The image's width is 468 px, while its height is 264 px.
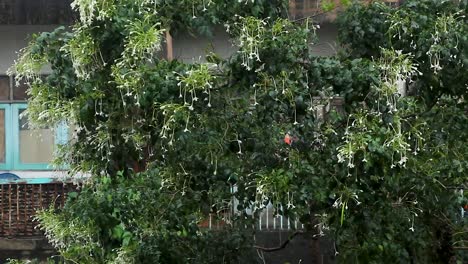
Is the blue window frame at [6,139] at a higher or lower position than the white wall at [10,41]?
lower

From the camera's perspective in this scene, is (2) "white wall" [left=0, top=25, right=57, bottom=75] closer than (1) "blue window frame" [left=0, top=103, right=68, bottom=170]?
Yes

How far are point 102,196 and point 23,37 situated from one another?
1054 centimetres

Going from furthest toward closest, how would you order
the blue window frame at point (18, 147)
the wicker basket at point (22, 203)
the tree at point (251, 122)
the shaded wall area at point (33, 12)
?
the blue window frame at point (18, 147)
the shaded wall area at point (33, 12)
the wicker basket at point (22, 203)
the tree at point (251, 122)

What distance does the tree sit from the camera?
18.4 feet

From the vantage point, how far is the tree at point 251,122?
5598 mm

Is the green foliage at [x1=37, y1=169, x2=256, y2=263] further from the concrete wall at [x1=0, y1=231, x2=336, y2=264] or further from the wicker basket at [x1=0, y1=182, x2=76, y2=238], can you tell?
the wicker basket at [x1=0, y1=182, x2=76, y2=238]

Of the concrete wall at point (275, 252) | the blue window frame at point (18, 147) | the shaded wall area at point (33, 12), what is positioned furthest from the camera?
the blue window frame at point (18, 147)

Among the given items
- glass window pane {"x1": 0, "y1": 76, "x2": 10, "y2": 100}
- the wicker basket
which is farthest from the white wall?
the wicker basket

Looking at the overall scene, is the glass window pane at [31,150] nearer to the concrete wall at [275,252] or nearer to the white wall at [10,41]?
the white wall at [10,41]

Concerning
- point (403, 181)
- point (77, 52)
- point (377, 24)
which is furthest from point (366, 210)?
point (77, 52)

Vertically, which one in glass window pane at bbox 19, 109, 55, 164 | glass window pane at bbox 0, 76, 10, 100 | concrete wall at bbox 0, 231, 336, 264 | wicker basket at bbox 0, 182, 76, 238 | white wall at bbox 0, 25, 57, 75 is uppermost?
white wall at bbox 0, 25, 57, 75

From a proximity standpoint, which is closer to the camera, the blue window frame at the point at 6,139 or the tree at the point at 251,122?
the tree at the point at 251,122

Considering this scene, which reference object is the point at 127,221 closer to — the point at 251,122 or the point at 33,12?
the point at 251,122

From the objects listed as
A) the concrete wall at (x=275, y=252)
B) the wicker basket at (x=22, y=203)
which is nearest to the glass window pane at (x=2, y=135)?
the wicker basket at (x=22, y=203)
